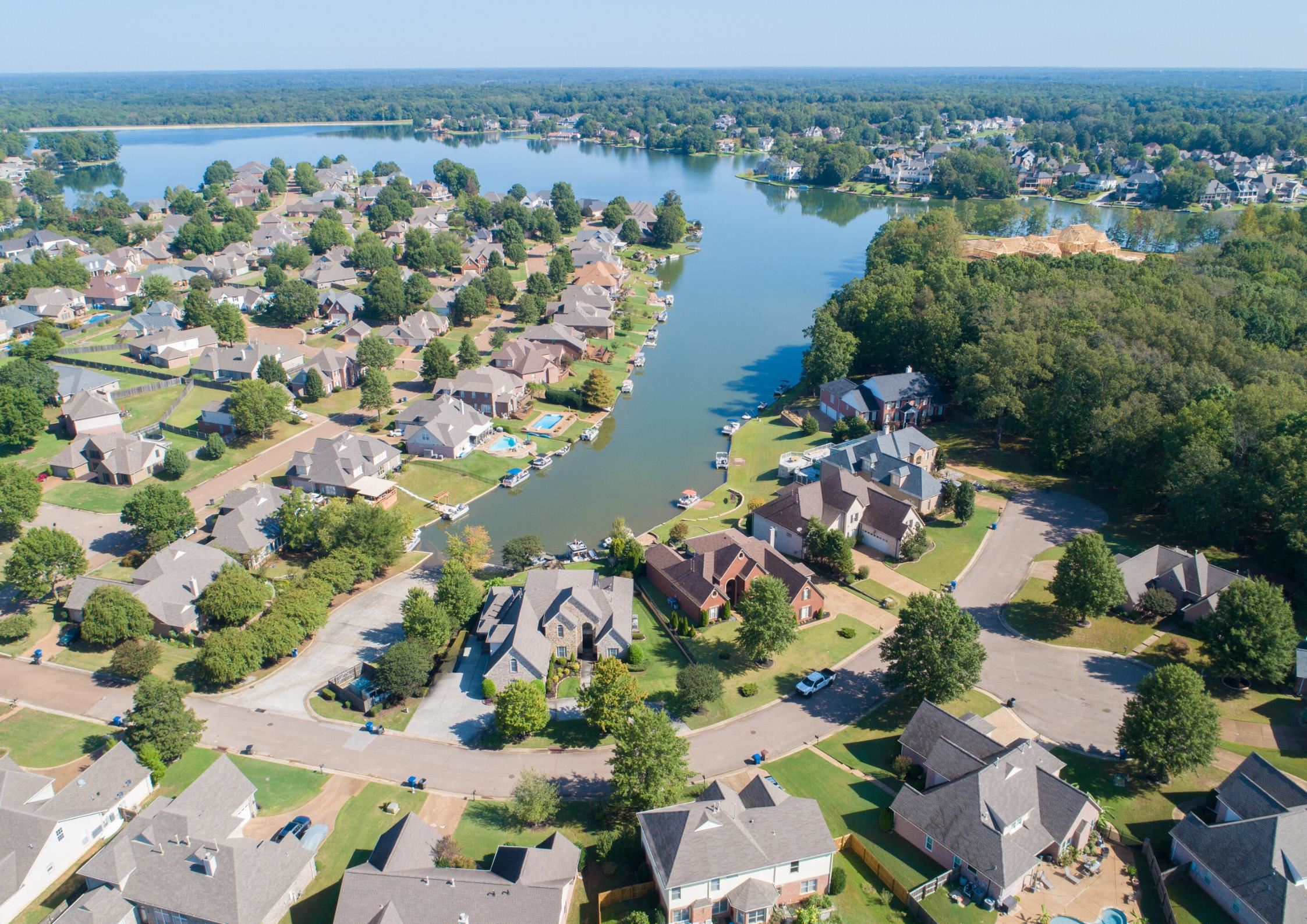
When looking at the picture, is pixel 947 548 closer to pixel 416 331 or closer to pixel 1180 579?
pixel 1180 579

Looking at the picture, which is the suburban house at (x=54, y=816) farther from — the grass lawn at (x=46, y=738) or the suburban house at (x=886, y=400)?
the suburban house at (x=886, y=400)

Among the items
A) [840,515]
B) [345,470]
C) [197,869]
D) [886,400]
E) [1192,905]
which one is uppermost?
[886,400]

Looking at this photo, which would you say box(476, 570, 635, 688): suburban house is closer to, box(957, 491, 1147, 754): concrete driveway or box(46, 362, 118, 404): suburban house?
box(957, 491, 1147, 754): concrete driveway

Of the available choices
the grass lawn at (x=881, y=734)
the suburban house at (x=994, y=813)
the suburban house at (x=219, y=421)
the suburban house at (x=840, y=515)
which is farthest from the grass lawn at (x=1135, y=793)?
the suburban house at (x=219, y=421)

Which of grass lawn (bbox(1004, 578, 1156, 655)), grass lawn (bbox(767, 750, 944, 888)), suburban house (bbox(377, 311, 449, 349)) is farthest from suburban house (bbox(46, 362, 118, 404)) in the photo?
grass lawn (bbox(1004, 578, 1156, 655))

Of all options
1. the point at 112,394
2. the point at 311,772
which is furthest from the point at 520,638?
the point at 112,394

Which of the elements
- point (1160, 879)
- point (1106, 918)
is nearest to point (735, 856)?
point (1106, 918)

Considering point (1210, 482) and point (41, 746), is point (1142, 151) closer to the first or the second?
point (1210, 482)
